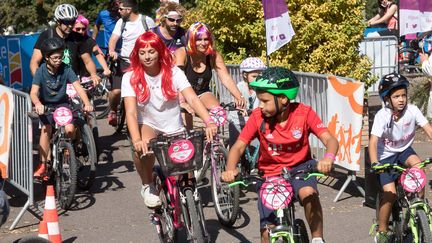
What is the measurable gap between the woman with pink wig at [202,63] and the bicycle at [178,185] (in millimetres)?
2001

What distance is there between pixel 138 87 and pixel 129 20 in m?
5.70

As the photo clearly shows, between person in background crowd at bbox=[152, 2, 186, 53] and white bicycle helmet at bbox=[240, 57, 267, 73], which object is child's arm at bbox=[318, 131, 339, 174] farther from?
person in background crowd at bbox=[152, 2, 186, 53]

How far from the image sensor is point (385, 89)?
715 centimetres

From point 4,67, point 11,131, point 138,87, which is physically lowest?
point 4,67

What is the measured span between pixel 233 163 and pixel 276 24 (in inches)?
226

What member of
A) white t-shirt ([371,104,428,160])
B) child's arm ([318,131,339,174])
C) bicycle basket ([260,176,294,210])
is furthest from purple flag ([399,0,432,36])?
bicycle basket ([260,176,294,210])

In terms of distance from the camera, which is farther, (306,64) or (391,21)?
(391,21)

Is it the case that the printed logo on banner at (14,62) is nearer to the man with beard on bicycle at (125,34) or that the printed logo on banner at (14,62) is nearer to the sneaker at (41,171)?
the man with beard on bicycle at (125,34)

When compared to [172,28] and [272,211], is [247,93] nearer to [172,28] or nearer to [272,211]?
[172,28]

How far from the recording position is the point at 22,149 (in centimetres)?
936

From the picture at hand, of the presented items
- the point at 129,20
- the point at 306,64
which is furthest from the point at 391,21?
the point at 129,20

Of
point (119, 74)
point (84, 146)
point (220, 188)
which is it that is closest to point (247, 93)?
point (84, 146)

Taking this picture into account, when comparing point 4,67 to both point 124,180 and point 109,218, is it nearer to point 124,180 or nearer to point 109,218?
point 124,180

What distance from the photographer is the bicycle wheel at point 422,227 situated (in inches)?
261
